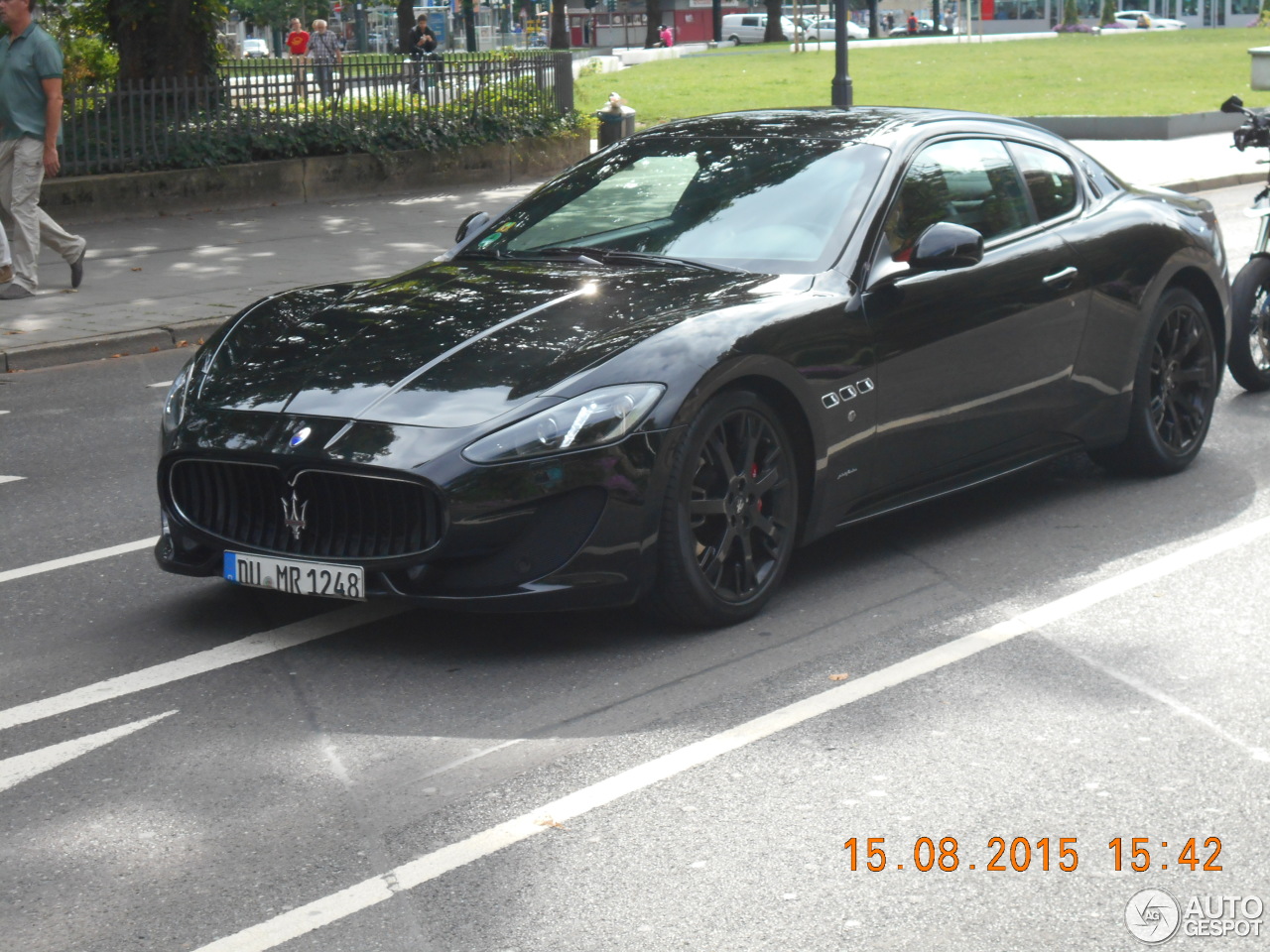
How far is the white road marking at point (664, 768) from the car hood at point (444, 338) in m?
1.13

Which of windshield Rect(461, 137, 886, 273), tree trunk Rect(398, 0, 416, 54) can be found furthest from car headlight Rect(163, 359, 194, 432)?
tree trunk Rect(398, 0, 416, 54)

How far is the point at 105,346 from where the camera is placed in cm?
1138

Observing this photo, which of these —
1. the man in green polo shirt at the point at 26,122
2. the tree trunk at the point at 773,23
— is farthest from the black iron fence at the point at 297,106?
the tree trunk at the point at 773,23

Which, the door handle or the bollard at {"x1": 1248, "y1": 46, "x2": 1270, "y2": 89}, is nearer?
the door handle

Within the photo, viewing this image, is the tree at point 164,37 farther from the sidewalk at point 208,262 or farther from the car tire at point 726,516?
the car tire at point 726,516

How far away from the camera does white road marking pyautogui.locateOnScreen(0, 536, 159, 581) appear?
6.19 m

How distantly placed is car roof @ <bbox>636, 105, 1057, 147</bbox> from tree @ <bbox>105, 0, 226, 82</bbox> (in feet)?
45.6

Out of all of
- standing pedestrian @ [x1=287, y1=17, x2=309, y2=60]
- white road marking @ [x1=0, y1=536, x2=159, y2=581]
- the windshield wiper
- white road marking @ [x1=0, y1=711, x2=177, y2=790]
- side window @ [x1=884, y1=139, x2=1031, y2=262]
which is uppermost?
standing pedestrian @ [x1=287, y1=17, x2=309, y2=60]

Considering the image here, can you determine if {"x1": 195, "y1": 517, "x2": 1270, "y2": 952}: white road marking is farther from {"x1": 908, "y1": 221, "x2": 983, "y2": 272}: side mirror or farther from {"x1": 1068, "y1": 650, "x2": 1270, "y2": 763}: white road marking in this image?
{"x1": 908, "y1": 221, "x2": 983, "y2": 272}: side mirror

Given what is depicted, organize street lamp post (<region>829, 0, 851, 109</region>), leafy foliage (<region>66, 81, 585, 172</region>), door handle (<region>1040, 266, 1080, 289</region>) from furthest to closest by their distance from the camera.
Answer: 1. street lamp post (<region>829, 0, 851, 109</region>)
2. leafy foliage (<region>66, 81, 585, 172</region>)
3. door handle (<region>1040, 266, 1080, 289</region>)

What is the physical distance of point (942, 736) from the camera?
14.8 ft

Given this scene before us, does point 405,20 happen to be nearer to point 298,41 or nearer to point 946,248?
point 298,41

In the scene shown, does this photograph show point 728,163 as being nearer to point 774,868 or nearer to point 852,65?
point 774,868

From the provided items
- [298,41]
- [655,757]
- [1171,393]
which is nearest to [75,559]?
[655,757]
